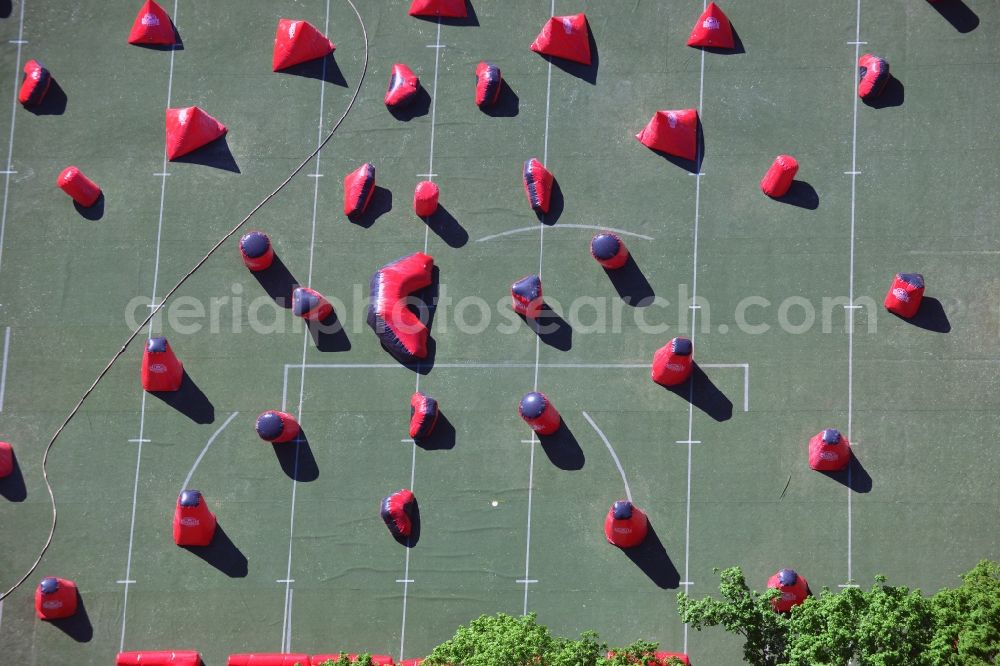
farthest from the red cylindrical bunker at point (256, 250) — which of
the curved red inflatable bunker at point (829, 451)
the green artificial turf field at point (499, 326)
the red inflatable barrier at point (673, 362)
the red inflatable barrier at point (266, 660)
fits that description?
the curved red inflatable bunker at point (829, 451)

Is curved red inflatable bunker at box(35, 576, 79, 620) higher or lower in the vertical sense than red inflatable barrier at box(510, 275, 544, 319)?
lower

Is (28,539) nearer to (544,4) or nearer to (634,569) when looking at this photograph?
(634,569)

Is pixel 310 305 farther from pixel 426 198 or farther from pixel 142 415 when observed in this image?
pixel 142 415

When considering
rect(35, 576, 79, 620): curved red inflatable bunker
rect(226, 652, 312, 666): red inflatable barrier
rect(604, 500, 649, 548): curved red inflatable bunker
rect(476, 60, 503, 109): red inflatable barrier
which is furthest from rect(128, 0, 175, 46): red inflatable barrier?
rect(604, 500, 649, 548): curved red inflatable bunker

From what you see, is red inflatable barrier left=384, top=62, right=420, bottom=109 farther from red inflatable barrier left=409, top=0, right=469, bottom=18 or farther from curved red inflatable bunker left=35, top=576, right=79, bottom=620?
curved red inflatable bunker left=35, top=576, right=79, bottom=620

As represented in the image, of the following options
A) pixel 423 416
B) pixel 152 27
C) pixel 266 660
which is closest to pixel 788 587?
pixel 423 416

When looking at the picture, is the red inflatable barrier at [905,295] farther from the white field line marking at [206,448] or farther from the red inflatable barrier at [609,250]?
the white field line marking at [206,448]
